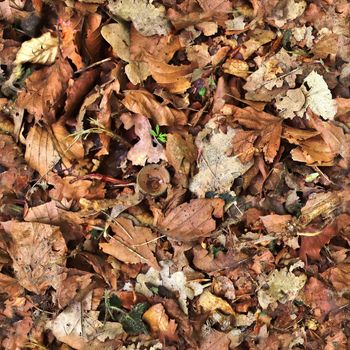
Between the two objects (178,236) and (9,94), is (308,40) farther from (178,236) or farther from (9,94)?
(9,94)

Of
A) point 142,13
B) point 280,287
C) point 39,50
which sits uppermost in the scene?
point 142,13

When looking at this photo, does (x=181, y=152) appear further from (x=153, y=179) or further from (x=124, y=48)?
(x=124, y=48)

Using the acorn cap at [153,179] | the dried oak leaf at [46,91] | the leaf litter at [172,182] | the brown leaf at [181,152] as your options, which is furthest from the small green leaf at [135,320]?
the dried oak leaf at [46,91]

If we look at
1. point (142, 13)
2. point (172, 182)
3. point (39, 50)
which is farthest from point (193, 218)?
point (39, 50)

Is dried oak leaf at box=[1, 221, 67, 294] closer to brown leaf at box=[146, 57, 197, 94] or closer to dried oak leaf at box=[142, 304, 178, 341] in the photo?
dried oak leaf at box=[142, 304, 178, 341]

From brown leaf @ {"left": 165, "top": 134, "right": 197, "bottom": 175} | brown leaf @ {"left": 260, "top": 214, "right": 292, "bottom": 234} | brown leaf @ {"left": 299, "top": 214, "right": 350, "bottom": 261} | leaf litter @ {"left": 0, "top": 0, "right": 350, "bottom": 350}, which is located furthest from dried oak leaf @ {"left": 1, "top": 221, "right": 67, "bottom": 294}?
brown leaf @ {"left": 299, "top": 214, "right": 350, "bottom": 261}

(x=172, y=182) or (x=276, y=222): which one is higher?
(x=172, y=182)
